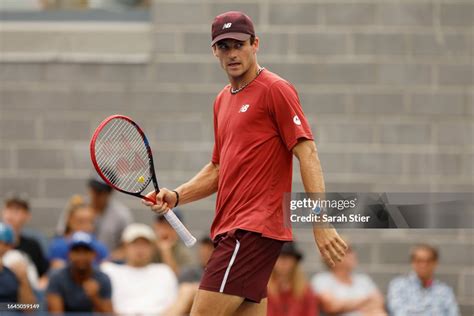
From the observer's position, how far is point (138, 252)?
30.6ft

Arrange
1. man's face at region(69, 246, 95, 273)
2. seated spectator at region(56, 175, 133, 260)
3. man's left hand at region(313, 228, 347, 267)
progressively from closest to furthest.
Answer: man's left hand at region(313, 228, 347, 267) < man's face at region(69, 246, 95, 273) < seated spectator at region(56, 175, 133, 260)

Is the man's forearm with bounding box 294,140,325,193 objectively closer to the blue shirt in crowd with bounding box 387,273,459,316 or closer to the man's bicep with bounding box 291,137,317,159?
the man's bicep with bounding box 291,137,317,159

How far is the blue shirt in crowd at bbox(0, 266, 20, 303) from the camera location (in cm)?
848

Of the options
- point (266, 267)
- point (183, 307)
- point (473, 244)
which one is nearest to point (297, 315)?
point (183, 307)

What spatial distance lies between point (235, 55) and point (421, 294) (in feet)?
14.2

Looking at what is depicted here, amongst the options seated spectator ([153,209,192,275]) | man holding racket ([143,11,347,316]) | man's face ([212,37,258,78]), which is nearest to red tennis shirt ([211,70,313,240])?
man holding racket ([143,11,347,316])

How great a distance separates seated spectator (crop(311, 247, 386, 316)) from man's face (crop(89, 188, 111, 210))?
2.20 meters

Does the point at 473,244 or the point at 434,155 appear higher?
the point at 434,155

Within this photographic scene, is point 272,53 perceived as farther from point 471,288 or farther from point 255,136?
point 255,136

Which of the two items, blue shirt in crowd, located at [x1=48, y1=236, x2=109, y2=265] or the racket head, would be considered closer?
the racket head

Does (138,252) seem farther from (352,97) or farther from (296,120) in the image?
(296,120)

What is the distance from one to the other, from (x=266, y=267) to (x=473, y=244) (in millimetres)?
5689

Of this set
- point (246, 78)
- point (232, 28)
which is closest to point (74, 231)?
point (246, 78)

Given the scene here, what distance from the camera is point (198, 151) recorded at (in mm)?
11102
